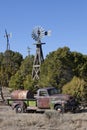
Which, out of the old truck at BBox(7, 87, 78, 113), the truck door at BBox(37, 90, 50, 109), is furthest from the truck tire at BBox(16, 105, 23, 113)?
the truck door at BBox(37, 90, 50, 109)

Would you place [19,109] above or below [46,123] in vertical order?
above

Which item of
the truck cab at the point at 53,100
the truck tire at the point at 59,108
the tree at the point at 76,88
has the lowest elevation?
the truck tire at the point at 59,108

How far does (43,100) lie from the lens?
37812mm

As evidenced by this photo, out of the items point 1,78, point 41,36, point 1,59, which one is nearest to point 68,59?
point 41,36

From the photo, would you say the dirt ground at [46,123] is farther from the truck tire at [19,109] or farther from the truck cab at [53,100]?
the truck tire at [19,109]

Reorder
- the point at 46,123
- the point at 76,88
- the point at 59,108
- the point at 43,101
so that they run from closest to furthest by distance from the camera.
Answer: the point at 46,123 < the point at 59,108 < the point at 43,101 < the point at 76,88

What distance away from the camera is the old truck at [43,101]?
37125 millimetres

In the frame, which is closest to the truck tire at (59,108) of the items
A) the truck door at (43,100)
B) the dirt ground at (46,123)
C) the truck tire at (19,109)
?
the truck door at (43,100)

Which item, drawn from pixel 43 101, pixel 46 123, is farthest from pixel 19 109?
pixel 46 123

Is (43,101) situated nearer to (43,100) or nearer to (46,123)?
(43,100)

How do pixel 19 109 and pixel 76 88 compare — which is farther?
pixel 76 88

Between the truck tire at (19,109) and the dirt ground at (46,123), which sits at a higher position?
the truck tire at (19,109)

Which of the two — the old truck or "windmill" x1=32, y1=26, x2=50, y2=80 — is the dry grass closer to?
the old truck

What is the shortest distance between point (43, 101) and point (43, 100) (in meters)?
0.08
